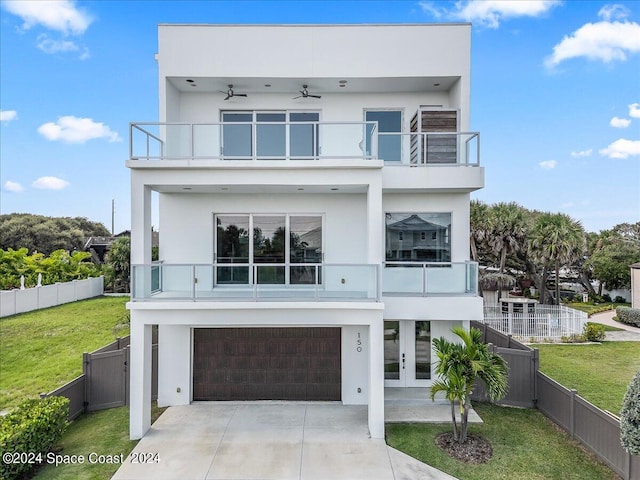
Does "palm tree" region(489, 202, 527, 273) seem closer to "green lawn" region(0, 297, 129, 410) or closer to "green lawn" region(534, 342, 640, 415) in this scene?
"green lawn" region(534, 342, 640, 415)

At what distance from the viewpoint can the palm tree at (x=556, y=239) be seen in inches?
898

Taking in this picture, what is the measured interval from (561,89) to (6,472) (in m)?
30.4

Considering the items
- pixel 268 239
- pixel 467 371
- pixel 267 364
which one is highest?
pixel 268 239

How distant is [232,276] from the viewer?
922 cm

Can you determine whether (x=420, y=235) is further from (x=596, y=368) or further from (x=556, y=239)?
(x=556, y=239)

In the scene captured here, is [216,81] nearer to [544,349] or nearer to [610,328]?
[544,349]

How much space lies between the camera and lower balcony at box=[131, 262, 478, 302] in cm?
889

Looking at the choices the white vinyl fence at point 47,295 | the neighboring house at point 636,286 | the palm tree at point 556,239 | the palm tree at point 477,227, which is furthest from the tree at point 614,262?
the white vinyl fence at point 47,295

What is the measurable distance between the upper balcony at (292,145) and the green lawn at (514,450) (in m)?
6.38

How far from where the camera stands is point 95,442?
8.36m

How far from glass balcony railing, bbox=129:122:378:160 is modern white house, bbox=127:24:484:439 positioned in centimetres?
4

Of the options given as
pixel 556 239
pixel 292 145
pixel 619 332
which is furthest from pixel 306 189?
pixel 619 332

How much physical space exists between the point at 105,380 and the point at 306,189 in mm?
7387

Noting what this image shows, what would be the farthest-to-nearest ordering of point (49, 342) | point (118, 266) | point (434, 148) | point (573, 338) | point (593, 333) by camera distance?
point (118, 266) < point (573, 338) < point (593, 333) < point (49, 342) < point (434, 148)
